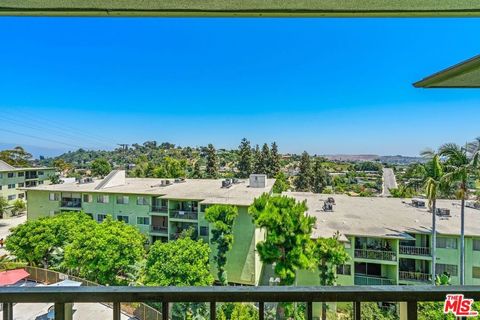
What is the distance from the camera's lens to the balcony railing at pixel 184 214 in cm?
1020

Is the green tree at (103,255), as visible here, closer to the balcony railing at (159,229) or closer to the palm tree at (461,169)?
the balcony railing at (159,229)

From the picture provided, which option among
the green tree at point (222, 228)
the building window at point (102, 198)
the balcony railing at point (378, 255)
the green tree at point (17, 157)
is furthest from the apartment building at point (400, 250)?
the green tree at point (17, 157)

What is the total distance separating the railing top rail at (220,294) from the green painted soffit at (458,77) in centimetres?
67

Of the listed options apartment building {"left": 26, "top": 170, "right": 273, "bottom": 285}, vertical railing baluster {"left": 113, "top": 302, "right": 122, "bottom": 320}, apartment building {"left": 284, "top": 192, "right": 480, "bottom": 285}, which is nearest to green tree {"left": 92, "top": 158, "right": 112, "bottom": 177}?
apartment building {"left": 26, "top": 170, "right": 273, "bottom": 285}

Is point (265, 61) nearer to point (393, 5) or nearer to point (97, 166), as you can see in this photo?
point (97, 166)

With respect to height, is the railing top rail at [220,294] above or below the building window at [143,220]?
above

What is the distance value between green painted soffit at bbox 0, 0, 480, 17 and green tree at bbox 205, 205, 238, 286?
767 cm

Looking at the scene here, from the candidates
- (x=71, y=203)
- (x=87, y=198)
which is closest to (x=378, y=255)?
(x=87, y=198)

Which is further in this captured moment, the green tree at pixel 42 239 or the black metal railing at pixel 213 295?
the green tree at pixel 42 239

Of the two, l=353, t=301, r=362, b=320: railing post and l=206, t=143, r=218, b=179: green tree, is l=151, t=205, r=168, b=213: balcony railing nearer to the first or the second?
l=206, t=143, r=218, b=179: green tree

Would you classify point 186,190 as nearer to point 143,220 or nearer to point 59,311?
point 143,220

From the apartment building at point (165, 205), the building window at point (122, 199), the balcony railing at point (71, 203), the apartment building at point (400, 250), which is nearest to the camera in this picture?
the apartment building at point (400, 250)

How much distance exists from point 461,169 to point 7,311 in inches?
390

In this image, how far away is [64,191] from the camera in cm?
1195
